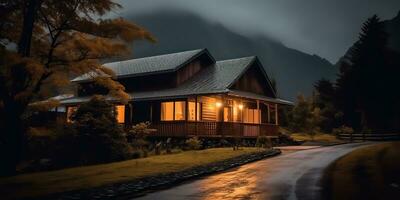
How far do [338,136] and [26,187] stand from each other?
4119 cm

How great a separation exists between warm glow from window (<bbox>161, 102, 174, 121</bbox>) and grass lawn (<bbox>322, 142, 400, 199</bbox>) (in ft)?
58.9

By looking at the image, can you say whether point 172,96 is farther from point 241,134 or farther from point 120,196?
point 120,196

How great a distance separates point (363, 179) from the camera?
13797 millimetres

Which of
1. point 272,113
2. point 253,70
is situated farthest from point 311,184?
point 272,113

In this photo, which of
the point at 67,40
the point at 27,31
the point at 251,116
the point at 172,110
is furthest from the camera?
the point at 251,116

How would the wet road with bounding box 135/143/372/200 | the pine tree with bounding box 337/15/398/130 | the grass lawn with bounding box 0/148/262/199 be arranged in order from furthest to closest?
the pine tree with bounding box 337/15/398/130
the grass lawn with bounding box 0/148/262/199
the wet road with bounding box 135/143/372/200

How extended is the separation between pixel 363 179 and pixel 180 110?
23.0 m

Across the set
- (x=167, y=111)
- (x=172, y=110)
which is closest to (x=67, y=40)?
(x=172, y=110)

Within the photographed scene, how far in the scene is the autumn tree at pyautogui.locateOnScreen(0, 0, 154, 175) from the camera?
55.5ft

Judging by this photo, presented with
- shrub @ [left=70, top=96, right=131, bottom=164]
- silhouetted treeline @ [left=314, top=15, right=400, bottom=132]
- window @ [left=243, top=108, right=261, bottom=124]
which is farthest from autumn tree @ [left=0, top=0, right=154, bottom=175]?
silhouetted treeline @ [left=314, top=15, right=400, bottom=132]

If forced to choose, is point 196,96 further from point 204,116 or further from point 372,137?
point 372,137

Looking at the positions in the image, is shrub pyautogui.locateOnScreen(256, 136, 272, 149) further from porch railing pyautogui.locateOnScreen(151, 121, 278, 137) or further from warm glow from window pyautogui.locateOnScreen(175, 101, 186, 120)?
warm glow from window pyautogui.locateOnScreen(175, 101, 186, 120)

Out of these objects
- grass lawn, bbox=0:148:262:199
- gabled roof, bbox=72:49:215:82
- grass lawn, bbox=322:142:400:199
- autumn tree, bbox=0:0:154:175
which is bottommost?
grass lawn, bbox=0:148:262:199

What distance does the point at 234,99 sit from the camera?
35375mm
